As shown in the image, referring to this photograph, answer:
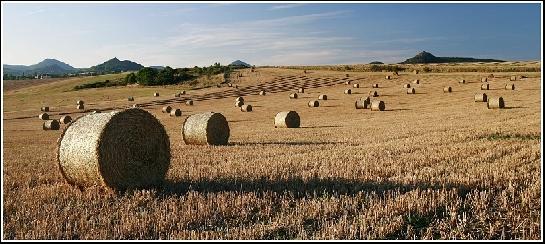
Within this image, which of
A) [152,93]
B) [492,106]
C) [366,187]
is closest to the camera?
[366,187]

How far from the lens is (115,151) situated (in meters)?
10.6

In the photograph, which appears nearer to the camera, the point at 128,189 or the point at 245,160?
the point at 128,189

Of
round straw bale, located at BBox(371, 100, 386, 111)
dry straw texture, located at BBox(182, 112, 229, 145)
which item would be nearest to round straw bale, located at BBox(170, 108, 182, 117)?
round straw bale, located at BBox(371, 100, 386, 111)

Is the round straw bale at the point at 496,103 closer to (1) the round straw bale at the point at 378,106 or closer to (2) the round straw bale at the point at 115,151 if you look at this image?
(1) the round straw bale at the point at 378,106

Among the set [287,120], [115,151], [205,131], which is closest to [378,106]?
[287,120]

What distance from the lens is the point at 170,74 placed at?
77.3 meters

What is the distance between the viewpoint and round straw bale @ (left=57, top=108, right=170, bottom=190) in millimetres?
10203

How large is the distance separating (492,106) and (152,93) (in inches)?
1572

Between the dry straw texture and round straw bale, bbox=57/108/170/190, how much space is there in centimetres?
712

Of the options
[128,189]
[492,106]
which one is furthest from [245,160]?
[492,106]

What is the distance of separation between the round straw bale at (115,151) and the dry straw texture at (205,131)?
23.4 ft

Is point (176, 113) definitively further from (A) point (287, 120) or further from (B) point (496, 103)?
(B) point (496, 103)

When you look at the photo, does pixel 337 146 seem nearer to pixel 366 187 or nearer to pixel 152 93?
pixel 366 187

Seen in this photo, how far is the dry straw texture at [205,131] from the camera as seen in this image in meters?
18.9
